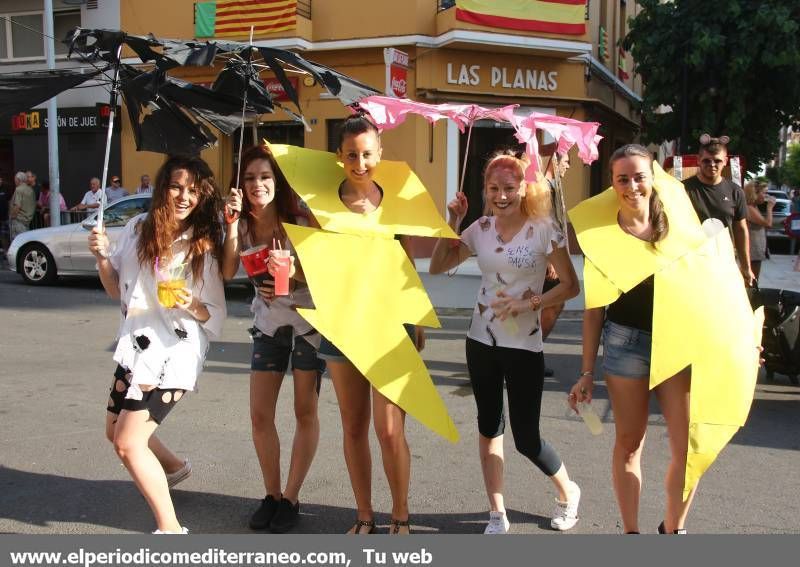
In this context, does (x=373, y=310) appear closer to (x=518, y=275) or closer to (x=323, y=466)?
(x=518, y=275)

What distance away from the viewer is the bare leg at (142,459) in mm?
3129

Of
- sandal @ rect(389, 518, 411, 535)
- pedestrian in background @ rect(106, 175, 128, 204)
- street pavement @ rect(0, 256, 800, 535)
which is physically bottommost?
street pavement @ rect(0, 256, 800, 535)

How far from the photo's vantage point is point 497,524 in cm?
357

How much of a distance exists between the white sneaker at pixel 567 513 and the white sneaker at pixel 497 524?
0.90 feet

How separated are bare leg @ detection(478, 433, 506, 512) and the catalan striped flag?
13.8 meters

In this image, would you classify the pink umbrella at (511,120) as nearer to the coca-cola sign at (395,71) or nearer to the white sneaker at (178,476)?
the white sneaker at (178,476)

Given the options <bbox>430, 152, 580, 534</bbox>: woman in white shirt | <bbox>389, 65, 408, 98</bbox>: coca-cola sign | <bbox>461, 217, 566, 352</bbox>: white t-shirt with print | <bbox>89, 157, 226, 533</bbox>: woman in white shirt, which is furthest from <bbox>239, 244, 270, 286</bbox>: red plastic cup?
<bbox>389, 65, 408, 98</bbox>: coca-cola sign

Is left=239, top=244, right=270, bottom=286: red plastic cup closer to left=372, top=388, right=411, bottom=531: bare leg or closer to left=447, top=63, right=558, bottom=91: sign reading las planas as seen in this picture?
left=372, top=388, right=411, bottom=531: bare leg

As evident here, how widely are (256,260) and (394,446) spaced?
97 centimetres

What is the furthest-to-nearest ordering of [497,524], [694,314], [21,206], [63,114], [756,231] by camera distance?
[63,114] < [21,206] < [756,231] < [497,524] < [694,314]

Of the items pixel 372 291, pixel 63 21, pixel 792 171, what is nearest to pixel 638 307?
pixel 372 291

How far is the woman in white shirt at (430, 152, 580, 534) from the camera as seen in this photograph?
333 centimetres

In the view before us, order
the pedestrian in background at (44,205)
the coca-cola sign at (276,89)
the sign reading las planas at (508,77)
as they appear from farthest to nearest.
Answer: the pedestrian in background at (44,205), the sign reading las planas at (508,77), the coca-cola sign at (276,89)

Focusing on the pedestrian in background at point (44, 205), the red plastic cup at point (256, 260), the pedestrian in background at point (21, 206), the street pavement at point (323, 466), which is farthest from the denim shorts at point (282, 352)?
the pedestrian in background at point (44, 205)
